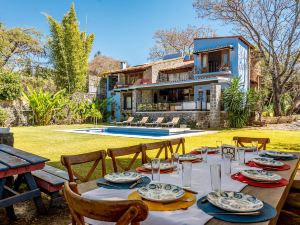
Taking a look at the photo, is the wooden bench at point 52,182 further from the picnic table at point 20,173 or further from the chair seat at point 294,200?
the chair seat at point 294,200

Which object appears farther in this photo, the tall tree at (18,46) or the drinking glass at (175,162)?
the tall tree at (18,46)

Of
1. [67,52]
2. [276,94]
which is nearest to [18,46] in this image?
[67,52]

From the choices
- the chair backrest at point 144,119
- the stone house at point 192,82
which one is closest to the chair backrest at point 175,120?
the stone house at point 192,82

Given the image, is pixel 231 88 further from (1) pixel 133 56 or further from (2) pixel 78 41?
(1) pixel 133 56

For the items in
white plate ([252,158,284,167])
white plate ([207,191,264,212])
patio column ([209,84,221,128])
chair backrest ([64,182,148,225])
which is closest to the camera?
chair backrest ([64,182,148,225])

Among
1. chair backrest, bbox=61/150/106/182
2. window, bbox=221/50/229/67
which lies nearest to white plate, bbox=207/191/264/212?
chair backrest, bbox=61/150/106/182

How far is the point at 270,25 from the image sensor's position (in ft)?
63.7

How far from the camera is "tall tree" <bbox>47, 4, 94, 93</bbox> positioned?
90.7 ft

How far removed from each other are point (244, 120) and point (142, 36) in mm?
25839

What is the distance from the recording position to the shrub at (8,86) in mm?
17938

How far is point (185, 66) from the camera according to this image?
2339 centimetres

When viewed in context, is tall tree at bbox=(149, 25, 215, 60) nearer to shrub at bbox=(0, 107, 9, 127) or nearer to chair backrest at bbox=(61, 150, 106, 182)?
shrub at bbox=(0, 107, 9, 127)

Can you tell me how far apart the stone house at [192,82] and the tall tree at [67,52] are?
11.5 feet

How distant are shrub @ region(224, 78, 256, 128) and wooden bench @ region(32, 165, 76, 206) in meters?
14.5
